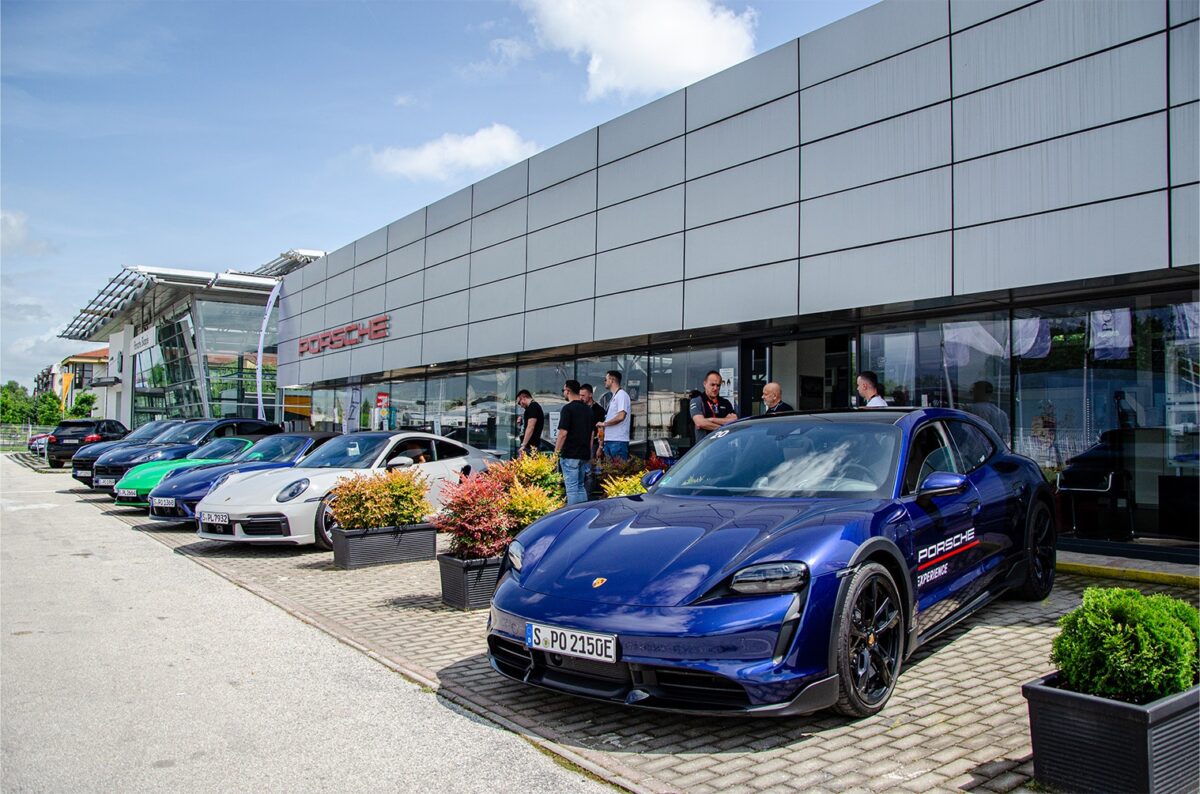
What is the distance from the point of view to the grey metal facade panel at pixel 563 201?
1557cm

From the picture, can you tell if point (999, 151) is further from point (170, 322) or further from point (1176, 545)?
point (170, 322)

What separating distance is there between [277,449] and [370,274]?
12.2 meters

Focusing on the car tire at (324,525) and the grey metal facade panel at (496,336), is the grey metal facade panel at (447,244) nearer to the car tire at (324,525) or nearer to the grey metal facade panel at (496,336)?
the grey metal facade panel at (496,336)

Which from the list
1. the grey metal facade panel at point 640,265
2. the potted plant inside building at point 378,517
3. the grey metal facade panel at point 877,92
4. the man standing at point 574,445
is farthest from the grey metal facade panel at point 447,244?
the potted plant inside building at point 378,517

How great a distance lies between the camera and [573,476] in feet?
32.6

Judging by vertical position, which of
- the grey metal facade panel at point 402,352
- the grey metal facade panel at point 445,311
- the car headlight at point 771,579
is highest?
the grey metal facade panel at point 445,311

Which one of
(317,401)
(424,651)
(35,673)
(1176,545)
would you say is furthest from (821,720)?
(317,401)

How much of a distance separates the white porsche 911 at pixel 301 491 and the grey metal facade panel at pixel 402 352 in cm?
1087

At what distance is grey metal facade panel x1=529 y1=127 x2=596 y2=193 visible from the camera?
51.3 ft

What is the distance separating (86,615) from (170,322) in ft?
149

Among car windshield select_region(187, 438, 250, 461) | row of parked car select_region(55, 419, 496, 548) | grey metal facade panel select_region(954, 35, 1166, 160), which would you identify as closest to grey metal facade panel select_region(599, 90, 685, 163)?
grey metal facade panel select_region(954, 35, 1166, 160)

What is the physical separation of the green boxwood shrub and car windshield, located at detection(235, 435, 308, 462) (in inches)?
436

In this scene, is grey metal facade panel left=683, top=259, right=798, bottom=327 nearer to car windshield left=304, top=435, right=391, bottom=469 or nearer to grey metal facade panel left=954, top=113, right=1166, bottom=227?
grey metal facade panel left=954, top=113, right=1166, bottom=227

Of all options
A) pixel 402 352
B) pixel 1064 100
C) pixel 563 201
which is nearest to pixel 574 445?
pixel 1064 100
